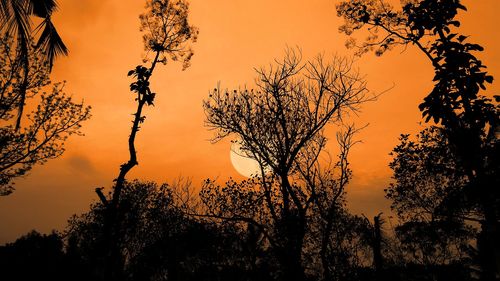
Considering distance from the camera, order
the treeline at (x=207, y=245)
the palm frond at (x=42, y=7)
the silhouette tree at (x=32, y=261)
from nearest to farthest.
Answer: the palm frond at (x=42, y=7) < the silhouette tree at (x=32, y=261) < the treeline at (x=207, y=245)

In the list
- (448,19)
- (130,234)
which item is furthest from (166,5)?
(130,234)

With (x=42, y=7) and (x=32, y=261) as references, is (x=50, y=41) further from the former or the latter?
(x=32, y=261)

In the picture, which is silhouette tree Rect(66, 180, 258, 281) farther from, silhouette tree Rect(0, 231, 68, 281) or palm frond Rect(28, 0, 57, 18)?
palm frond Rect(28, 0, 57, 18)

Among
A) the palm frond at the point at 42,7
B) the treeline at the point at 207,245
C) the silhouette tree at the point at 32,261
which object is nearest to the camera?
the palm frond at the point at 42,7

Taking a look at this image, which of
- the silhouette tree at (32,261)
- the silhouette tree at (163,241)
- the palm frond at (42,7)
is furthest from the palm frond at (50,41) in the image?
the silhouette tree at (163,241)

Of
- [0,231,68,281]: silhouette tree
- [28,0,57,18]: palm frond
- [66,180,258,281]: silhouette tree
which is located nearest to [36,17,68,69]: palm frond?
[28,0,57,18]: palm frond

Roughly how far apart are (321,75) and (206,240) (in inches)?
1127

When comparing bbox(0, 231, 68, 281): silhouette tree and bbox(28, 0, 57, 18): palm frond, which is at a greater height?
bbox(28, 0, 57, 18): palm frond

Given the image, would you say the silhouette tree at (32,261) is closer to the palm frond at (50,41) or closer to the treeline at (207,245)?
the treeline at (207,245)

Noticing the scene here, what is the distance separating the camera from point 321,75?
17.7 m

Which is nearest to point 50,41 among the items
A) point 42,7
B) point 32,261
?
point 42,7

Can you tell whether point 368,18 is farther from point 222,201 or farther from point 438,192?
point 222,201

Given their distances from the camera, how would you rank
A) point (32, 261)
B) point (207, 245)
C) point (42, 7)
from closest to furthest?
point (42, 7) < point (32, 261) < point (207, 245)

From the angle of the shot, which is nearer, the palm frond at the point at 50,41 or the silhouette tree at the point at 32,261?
the palm frond at the point at 50,41
